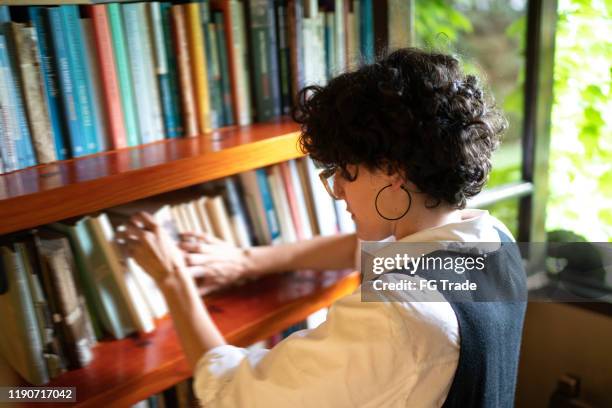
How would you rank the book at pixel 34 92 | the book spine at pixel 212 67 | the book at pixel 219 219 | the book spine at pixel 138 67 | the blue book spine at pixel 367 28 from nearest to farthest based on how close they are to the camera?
the book at pixel 34 92
the book spine at pixel 138 67
the book spine at pixel 212 67
the book at pixel 219 219
the blue book spine at pixel 367 28

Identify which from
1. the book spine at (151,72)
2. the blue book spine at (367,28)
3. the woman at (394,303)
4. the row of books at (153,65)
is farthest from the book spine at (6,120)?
the blue book spine at (367,28)

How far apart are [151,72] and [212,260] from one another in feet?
1.23

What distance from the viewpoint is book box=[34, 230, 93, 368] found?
2.91 feet

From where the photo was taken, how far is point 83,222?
37.2 inches

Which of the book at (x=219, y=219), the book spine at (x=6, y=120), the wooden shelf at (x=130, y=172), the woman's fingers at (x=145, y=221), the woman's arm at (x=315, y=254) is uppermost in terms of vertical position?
the book spine at (x=6, y=120)

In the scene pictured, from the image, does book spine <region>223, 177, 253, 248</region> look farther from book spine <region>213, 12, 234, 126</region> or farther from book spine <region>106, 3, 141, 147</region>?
book spine <region>106, 3, 141, 147</region>

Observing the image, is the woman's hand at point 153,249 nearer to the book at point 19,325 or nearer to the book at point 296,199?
the book at point 19,325

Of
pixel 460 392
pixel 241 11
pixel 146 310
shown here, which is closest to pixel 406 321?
pixel 460 392

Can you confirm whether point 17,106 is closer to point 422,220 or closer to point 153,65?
point 153,65

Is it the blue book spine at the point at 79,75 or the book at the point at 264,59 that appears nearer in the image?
the blue book spine at the point at 79,75

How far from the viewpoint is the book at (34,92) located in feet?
2.61

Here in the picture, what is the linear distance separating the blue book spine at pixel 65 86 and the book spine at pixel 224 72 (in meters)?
0.29

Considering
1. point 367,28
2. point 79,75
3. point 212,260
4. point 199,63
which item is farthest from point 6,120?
point 367,28

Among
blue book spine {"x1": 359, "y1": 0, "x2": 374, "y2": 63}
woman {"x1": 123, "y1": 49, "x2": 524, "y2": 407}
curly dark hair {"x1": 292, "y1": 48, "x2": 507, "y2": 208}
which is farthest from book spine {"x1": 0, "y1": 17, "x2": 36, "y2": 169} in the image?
blue book spine {"x1": 359, "y1": 0, "x2": 374, "y2": 63}
